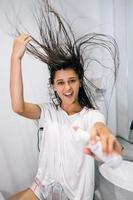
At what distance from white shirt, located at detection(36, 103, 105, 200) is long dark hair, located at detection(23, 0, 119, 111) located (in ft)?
A: 0.49

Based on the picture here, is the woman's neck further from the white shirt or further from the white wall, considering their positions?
the white wall

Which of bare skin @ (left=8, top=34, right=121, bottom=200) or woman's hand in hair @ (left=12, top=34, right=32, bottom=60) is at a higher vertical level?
woman's hand in hair @ (left=12, top=34, right=32, bottom=60)

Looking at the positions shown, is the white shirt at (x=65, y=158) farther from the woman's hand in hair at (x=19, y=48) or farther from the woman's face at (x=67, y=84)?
the woman's hand in hair at (x=19, y=48)

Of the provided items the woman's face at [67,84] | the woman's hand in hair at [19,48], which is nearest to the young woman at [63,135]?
the woman's face at [67,84]

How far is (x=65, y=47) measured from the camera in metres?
1.46

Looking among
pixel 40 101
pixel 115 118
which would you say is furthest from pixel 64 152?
pixel 115 118

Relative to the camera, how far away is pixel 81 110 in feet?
4.38

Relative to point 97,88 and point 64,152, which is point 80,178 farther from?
point 97,88

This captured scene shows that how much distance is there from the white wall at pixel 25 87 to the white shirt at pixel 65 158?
0.90ft

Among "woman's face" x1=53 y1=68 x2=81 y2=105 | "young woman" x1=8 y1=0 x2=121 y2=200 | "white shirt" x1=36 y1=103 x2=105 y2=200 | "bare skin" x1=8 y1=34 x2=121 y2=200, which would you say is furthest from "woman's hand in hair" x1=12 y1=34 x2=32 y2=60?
"white shirt" x1=36 y1=103 x2=105 y2=200

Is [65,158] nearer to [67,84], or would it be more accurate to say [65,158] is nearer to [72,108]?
[72,108]

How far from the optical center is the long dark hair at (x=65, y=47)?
135 cm

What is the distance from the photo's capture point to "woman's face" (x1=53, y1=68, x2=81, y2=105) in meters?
1.25

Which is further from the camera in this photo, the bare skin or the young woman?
the young woman
